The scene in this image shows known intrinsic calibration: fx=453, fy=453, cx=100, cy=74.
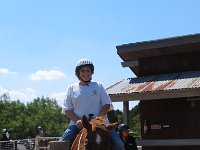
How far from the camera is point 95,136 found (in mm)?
4848

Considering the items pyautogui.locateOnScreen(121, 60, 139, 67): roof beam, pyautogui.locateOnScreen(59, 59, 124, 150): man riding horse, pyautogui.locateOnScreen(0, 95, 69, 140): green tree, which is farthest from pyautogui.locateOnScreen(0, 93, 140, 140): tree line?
pyautogui.locateOnScreen(59, 59, 124, 150): man riding horse

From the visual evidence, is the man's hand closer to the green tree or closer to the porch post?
the porch post

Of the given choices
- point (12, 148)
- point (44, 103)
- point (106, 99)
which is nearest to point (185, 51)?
point (12, 148)

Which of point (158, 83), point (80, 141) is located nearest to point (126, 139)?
point (158, 83)

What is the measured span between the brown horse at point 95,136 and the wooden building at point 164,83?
914 centimetres

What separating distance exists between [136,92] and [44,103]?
79794 millimetres

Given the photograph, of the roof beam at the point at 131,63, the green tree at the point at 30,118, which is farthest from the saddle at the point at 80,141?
the green tree at the point at 30,118

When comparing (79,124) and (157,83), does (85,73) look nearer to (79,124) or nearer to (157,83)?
(79,124)

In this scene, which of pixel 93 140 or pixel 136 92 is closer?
pixel 93 140

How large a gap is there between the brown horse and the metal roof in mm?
8440

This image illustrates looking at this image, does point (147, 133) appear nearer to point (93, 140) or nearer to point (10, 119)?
point (93, 140)

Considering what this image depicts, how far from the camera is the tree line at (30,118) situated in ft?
232

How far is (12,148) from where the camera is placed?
832 inches

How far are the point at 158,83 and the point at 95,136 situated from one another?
33.2 ft
